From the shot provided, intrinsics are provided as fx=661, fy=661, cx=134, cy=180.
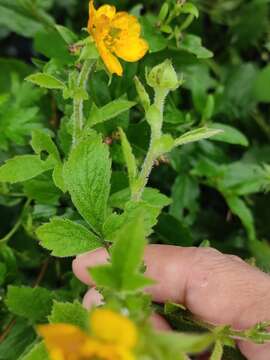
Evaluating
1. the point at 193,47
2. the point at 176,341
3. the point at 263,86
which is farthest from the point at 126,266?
the point at 263,86

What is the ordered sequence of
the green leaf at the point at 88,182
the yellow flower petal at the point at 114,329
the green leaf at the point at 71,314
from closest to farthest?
the yellow flower petal at the point at 114,329
the green leaf at the point at 71,314
the green leaf at the point at 88,182

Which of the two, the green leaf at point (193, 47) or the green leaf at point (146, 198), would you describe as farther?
the green leaf at point (193, 47)

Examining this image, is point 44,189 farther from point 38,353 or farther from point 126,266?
point 126,266

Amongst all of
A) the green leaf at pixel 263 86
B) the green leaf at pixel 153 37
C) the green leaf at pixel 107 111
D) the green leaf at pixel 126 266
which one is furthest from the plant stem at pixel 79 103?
the green leaf at pixel 263 86

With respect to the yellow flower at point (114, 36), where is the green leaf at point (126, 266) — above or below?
below

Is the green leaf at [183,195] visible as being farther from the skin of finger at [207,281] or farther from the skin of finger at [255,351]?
the skin of finger at [255,351]

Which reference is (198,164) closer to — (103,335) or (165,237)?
(165,237)

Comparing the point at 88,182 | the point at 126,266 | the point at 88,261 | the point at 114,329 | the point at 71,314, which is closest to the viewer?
the point at 114,329

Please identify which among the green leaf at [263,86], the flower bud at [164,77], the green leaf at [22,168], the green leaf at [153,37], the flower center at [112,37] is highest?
the flower bud at [164,77]
